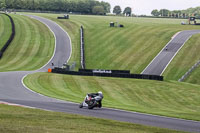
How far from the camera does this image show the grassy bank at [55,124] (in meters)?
19.0

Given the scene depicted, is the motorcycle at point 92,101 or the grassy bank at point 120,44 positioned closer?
the motorcycle at point 92,101

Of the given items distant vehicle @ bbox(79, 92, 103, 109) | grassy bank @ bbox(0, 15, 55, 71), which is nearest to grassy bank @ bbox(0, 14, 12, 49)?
grassy bank @ bbox(0, 15, 55, 71)

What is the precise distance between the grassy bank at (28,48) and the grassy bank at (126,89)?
69.4 feet

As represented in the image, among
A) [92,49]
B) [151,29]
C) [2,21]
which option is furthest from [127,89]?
[2,21]

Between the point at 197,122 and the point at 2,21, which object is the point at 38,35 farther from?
the point at 197,122

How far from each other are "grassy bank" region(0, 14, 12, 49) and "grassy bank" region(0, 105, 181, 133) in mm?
64734

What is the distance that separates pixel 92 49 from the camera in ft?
287

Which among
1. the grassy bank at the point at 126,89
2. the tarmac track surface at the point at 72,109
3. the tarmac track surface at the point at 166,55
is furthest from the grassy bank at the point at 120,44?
the tarmac track surface at the point at 72,109

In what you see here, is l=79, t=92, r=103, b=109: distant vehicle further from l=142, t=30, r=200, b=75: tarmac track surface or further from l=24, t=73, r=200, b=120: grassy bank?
l=142, t=30, r=200, b=75: tarmac track surface

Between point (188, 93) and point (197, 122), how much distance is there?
23926mm

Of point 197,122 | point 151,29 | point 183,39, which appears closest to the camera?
point 197,122

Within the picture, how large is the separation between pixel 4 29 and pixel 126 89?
56.8m

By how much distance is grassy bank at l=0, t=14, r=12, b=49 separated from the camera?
3520 inches

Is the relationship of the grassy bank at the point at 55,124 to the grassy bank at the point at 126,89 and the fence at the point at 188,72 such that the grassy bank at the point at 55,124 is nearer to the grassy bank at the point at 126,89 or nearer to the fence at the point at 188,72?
the grassy bank at the point at 126,89
